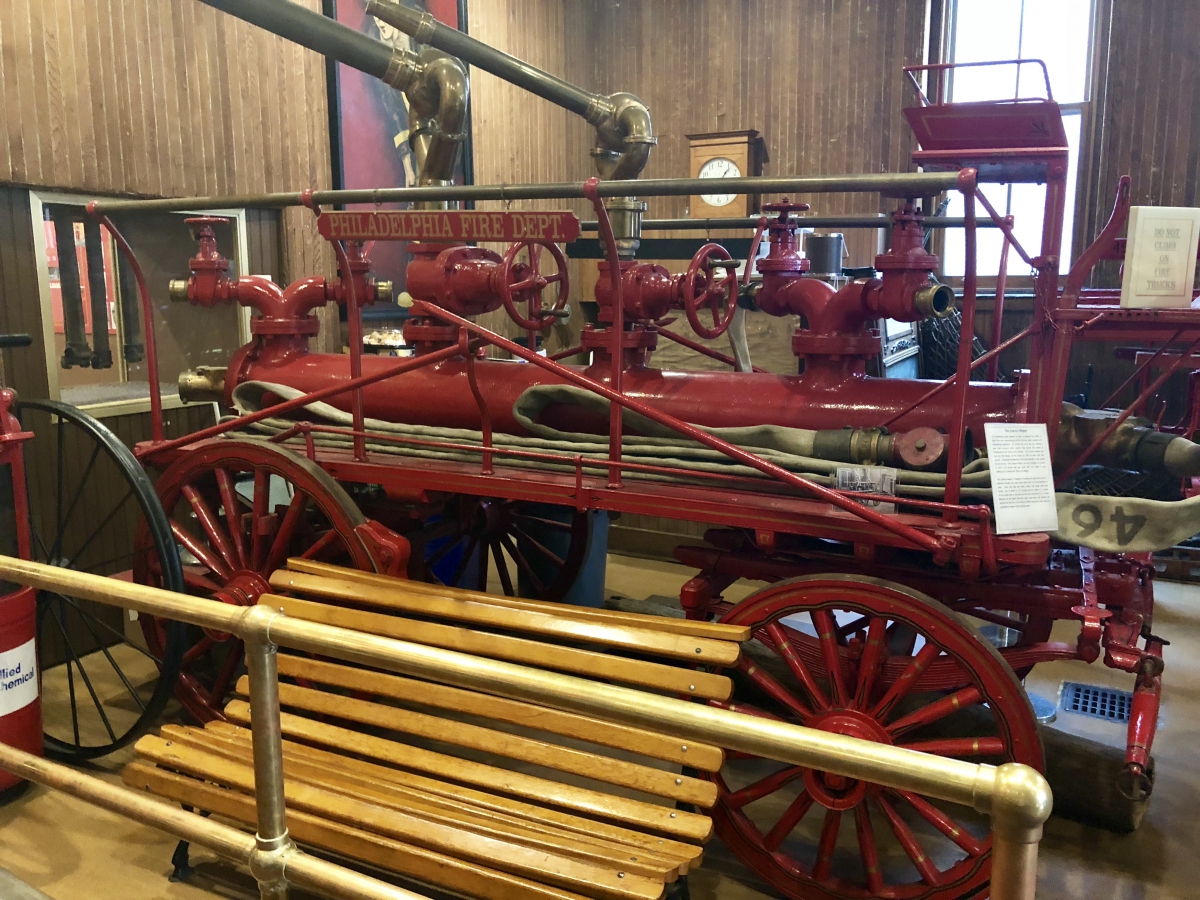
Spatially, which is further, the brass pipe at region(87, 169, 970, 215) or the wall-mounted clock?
the wall-mounted clock

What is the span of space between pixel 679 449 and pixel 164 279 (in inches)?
116

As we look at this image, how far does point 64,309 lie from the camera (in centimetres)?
385

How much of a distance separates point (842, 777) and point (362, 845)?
3.72ft

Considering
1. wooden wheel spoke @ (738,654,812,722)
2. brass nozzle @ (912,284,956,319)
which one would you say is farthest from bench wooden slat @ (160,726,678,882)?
brass nozzle @ (912,284,956,319)

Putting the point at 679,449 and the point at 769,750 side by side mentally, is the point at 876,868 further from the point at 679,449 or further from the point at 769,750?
the point at 769,750

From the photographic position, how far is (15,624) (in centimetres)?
274

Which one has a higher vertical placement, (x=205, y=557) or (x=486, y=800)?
(x=205, y=557)

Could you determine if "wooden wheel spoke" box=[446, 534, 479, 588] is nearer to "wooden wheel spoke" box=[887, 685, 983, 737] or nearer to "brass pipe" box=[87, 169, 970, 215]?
"brass pipe" box=[87, 169, 970, 215]

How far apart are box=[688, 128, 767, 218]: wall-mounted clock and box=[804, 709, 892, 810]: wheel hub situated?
4.80 metres

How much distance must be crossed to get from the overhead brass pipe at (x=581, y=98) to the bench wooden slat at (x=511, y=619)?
5.87 ft

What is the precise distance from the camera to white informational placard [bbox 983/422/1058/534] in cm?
208

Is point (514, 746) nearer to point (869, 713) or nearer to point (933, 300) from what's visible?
point (869, 713)

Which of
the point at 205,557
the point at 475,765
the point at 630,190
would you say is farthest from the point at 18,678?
the point at 630,190

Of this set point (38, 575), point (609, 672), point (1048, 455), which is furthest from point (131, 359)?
point (1048, 455)
